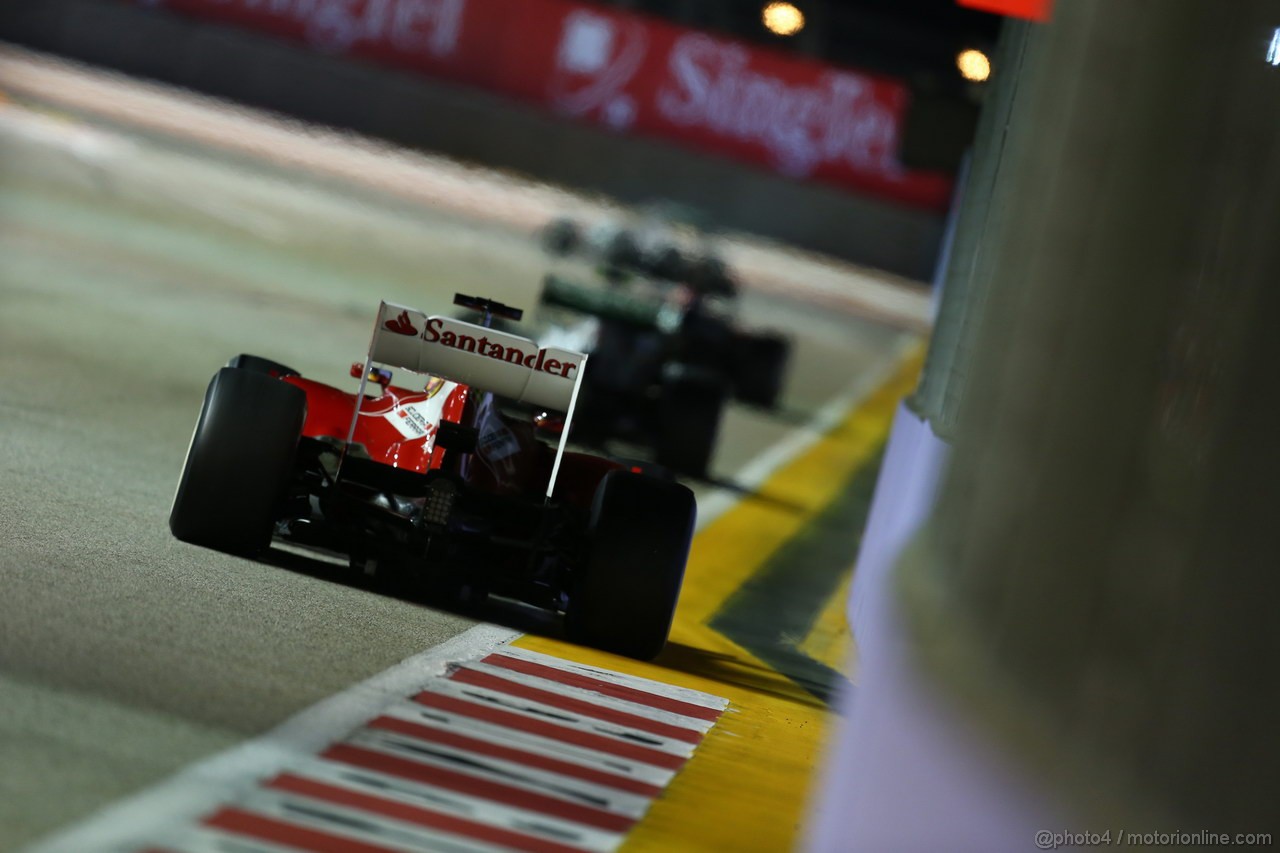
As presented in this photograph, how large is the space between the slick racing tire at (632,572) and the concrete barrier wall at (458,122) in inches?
949

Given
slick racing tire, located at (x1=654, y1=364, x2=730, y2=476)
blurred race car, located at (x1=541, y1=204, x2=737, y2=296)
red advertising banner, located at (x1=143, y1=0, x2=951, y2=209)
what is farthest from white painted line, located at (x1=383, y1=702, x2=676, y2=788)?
red advertising banner, located at (x1=143, y1=0, x2=951, y2=209)

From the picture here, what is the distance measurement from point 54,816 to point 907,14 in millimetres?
38927

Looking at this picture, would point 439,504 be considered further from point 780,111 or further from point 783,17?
point 780,111

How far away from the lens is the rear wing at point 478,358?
7.72 meters

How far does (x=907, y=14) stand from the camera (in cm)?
4150

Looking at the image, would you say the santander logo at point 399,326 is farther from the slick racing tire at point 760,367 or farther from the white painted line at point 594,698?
the slick racing tire at point 760,367

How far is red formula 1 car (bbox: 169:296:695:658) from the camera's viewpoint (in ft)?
24.0

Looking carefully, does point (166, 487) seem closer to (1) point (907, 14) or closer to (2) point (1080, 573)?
(2) point (1080, 573)

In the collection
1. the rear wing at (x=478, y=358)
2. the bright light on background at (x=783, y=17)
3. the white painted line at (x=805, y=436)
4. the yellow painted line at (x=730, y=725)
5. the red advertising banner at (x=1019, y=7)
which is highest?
the bright light on background at (x=783, y=17)

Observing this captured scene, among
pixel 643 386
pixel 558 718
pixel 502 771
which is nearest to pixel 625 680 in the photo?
pixel 558 718

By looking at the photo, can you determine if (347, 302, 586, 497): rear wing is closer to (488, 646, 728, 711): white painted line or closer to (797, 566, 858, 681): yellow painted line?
(488, 646, 728, 711): white painted line

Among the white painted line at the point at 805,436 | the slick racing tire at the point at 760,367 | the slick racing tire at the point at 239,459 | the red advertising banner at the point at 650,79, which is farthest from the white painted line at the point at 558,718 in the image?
the red advertising banner at the point at 650,79

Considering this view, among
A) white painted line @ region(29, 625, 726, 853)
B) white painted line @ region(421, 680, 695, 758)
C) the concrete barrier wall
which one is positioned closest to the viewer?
white painted line @ region(29, 625, 726, 853)

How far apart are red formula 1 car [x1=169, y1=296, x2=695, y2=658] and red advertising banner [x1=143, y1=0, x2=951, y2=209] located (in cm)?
2458
